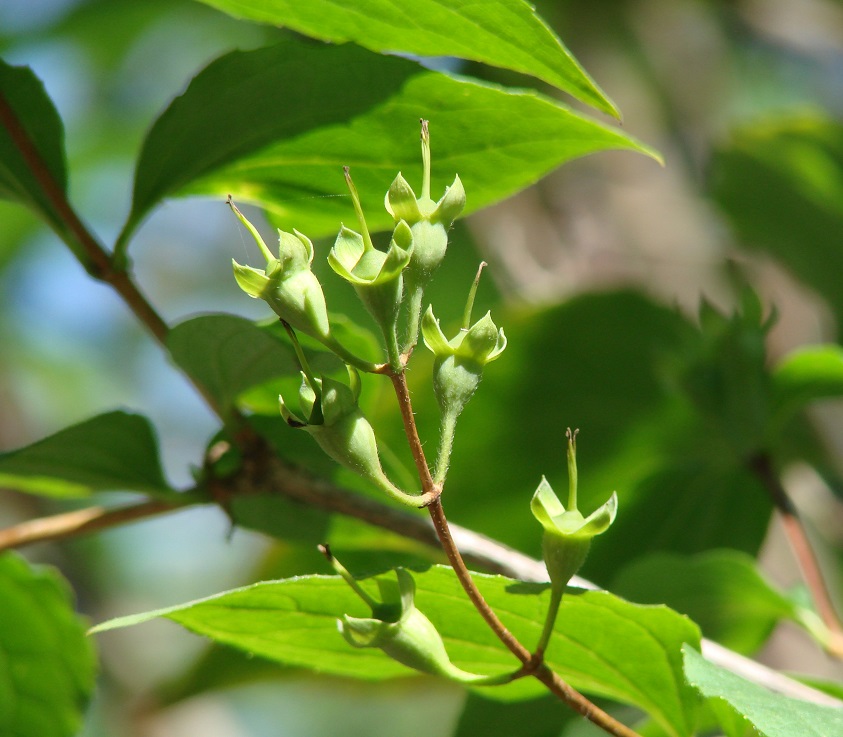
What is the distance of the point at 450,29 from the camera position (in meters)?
0.69

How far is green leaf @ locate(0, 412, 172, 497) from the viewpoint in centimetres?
82

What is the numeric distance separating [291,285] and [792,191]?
3.87 ft

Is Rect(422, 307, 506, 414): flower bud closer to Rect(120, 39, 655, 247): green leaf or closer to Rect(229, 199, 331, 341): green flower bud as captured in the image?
Rect(229, 199, 331, 341): green flower bud

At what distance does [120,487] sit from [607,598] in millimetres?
432

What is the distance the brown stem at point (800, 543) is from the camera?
42.6 inches

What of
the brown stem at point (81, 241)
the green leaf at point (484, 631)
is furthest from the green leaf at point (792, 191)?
the brown stem at point (81, 241)

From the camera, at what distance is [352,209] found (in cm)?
85

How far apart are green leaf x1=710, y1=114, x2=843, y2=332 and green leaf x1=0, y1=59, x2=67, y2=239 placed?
3.47ft

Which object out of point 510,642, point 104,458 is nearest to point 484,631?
point 510,642

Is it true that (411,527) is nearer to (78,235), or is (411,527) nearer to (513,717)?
(513,717)

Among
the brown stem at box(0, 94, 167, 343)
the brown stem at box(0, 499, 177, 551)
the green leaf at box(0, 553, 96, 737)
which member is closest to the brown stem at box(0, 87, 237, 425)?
the brown stem at box(0, 94, 167, 343)

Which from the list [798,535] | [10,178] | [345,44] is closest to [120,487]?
[10,178]

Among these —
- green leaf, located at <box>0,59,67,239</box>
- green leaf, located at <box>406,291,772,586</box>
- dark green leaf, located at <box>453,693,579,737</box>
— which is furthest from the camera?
green leaf, located at <box>406,291,772,586</box>

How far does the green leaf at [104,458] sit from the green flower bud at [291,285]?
1.05 feet
